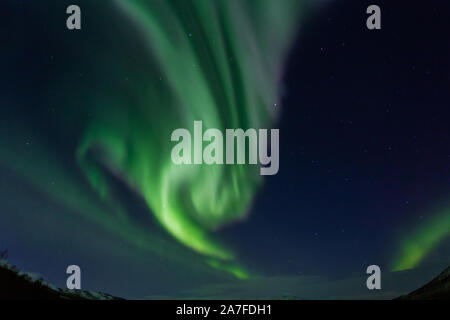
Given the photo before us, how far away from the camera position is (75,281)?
732 cm

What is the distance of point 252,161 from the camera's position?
7.49 m
